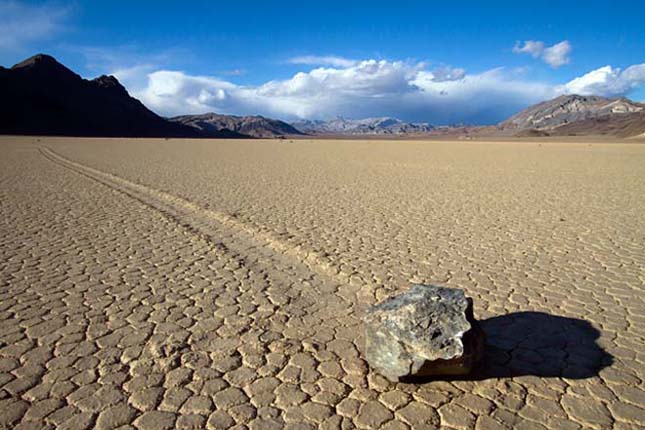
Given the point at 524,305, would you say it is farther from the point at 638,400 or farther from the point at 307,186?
the point at 307,186

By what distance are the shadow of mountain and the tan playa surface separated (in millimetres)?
18

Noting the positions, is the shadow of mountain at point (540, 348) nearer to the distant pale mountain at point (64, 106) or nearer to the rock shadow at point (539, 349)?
the rock shadow at point (539, 349)

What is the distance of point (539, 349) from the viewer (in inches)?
141

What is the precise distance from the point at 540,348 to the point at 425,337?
4.30ft

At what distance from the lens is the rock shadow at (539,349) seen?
3262 millimetres

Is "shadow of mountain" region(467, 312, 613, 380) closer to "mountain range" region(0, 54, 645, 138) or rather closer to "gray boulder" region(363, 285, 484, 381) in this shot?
"gray boulder" region(363, 285, 484, 381)

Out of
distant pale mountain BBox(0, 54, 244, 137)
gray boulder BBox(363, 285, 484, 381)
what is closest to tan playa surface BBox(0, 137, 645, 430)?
gray boulder BBox(363, 285, 484, 381)

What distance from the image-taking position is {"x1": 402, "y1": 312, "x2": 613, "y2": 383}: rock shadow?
326cm

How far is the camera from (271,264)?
5832 mm

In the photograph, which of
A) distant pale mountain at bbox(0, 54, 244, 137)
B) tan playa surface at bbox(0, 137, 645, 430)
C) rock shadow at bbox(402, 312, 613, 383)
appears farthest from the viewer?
distant pale mountain at bbox(0, 54, 244, 137)

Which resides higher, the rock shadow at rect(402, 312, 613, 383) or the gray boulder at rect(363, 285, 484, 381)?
the gray boulder at rect(363, 285, 484, 381)

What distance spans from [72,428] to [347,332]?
7.05 feet

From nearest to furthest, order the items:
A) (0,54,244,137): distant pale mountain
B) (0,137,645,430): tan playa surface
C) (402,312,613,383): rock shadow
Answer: (0,137,645,430): tan playa surface → (402,312,613,383): rock shadow → (0,54,244,137): distant pale mountain

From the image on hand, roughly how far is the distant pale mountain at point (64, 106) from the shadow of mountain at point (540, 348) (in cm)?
8660
